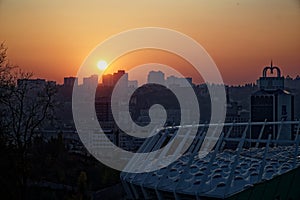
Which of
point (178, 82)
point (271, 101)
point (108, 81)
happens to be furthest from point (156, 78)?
point (108, 81)

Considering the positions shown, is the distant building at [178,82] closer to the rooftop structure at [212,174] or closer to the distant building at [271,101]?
the distant building at [271,101]

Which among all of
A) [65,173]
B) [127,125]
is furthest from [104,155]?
[127,125]

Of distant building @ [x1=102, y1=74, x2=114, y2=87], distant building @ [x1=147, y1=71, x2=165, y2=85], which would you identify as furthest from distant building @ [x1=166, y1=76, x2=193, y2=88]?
distant building @ [x1=102, y1=74, x2=114, y2=87]

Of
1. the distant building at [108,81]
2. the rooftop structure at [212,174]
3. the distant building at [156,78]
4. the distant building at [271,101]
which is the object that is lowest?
the rooftop structure at [212,174]

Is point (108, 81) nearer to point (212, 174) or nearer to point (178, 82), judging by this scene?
point (178, 82)

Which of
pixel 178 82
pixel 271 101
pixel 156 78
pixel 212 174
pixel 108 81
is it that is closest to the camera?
pixel 212 174

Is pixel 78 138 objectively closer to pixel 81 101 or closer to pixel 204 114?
pixel 81 101

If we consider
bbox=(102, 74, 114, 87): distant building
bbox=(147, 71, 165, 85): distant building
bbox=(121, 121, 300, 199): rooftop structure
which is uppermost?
bbox=(102, 74, 114, 87): distant building

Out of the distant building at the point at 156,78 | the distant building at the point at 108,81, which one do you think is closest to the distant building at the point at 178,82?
the distant building at the point at 156,78

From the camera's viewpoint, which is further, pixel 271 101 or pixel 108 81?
pixel 108 81

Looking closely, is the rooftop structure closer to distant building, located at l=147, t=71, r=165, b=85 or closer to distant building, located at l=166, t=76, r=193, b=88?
distant building, located at l=147, t=71, r=165, b=85

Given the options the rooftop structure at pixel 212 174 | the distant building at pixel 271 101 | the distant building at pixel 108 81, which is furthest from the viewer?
the distant building at pixel 108 81

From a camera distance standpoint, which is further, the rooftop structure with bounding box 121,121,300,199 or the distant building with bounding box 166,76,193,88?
the distant building with bounding box 166,76,193,88

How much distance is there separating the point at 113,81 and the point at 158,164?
21.5m
